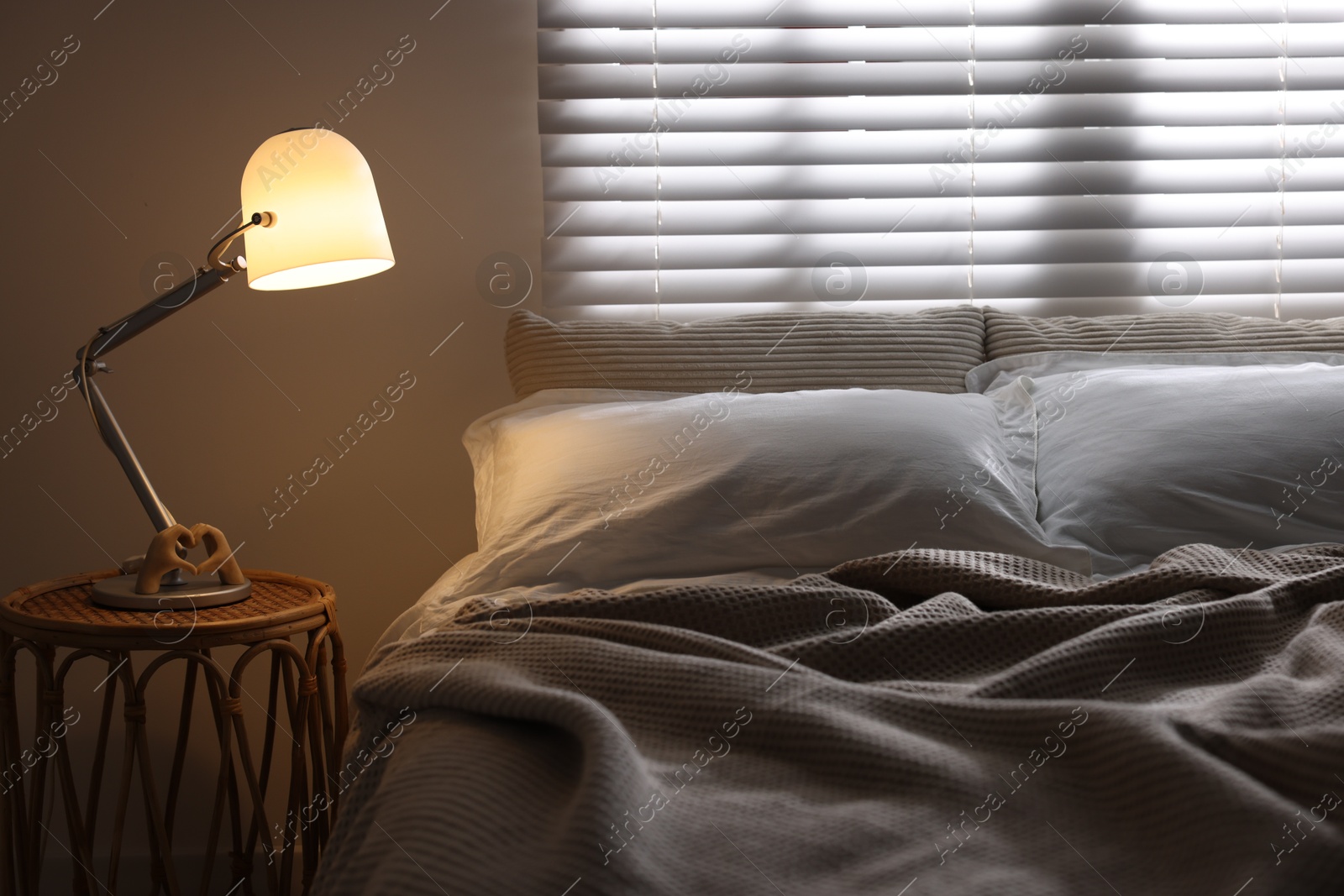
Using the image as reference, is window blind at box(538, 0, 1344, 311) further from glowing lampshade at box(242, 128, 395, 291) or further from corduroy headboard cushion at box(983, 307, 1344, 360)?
glowing lampshade at box(242, 128, 395, 291)

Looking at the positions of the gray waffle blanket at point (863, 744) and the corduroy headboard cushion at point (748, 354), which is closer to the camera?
the gray waffle blanket at point (863, 744)

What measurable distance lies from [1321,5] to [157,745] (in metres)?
2.65

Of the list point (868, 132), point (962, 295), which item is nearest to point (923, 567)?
point (962, 295)

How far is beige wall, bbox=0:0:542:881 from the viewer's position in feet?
6.23

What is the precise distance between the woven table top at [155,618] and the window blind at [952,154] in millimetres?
812

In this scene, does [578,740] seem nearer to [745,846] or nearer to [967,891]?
[745,846]

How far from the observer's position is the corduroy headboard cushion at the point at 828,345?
1.71 m

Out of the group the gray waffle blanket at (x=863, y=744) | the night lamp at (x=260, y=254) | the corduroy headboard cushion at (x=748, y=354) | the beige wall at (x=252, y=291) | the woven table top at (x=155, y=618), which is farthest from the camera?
the beige wall at (x=252, y=291)

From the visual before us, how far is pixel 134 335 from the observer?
1.46m

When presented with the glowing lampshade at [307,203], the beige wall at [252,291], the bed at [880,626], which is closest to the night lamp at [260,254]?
the glowing lampshade at [307,203]

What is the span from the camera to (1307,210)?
6.72 ft

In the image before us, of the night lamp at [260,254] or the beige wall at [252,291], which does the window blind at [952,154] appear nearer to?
the beige wall at [252,291]

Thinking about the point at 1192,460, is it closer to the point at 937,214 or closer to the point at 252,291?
the point at 937,214

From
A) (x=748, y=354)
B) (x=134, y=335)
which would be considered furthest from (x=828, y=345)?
(x=134, y=335)
